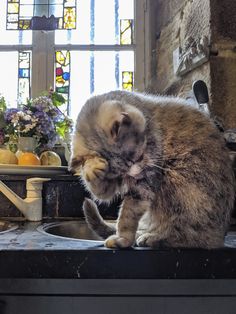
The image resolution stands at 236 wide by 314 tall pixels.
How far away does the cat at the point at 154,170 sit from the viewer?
26.4 inches

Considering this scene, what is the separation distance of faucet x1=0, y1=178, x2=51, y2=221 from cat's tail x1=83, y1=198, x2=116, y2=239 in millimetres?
348

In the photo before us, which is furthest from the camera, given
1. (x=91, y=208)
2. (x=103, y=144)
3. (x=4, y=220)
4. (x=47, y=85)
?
(x=47, y=85)

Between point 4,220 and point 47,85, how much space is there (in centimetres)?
94

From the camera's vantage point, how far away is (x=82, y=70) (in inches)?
78.2

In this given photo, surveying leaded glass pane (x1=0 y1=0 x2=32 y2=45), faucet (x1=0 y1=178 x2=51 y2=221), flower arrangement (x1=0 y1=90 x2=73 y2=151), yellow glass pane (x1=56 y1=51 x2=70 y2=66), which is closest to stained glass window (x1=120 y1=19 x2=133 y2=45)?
yellow glass pane (x1=56 y1=51 x2=70 y2=66)

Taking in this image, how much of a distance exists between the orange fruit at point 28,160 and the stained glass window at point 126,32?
959 millimetres

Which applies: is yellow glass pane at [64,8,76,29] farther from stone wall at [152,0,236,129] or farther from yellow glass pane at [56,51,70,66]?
stone wall at [152,0,236,129]

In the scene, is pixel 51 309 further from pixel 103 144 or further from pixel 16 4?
pixel 16 4

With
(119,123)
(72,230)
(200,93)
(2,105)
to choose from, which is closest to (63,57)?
(2,105)

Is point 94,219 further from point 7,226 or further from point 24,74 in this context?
point 24,74

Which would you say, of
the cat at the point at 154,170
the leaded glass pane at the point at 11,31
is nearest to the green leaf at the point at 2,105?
the leaded glass pane at the point at 11,31

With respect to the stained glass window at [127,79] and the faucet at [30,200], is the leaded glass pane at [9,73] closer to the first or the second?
the stained glass window at [127,79]

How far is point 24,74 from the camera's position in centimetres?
195

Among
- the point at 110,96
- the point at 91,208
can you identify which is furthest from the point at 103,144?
the point at 91,208
